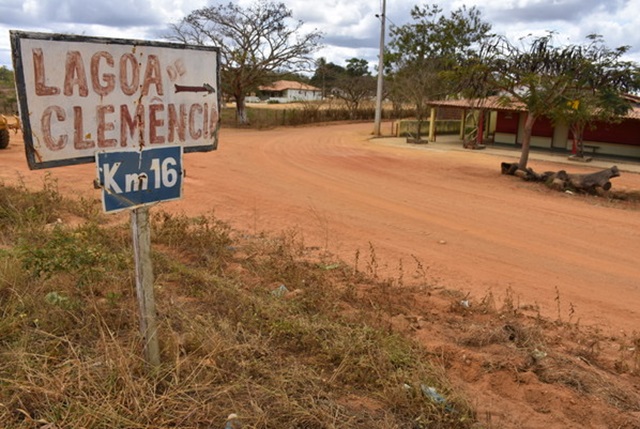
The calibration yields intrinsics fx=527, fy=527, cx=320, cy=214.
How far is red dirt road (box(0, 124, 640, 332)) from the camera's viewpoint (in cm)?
665

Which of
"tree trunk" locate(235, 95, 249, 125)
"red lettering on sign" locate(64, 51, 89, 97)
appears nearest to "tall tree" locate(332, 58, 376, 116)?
"tree trunk" locate(235, 95, 249, 125)

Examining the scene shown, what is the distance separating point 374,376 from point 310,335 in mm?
652

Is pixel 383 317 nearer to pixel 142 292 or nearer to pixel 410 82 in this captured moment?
pixel 142 292

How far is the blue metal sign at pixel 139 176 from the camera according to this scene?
2.69 metres

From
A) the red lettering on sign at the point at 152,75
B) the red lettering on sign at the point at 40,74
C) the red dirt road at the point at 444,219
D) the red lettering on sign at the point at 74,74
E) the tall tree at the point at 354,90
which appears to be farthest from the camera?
the tall tree at the point at 354,90

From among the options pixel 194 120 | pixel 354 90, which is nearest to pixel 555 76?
pixel 194 120

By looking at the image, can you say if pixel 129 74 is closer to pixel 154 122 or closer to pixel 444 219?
pixel 154 122

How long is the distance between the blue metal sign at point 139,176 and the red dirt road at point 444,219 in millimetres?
4262

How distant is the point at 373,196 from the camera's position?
12016 millimetres

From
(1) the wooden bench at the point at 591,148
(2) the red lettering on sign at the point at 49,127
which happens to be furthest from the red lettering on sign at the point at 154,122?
(1) the wooden bench at the point at 591,148

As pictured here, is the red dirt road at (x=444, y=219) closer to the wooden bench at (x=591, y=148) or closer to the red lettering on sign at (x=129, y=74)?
the red lettering on sign at (x=129, y=74)

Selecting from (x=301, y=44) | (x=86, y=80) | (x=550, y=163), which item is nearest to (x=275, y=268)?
(x=86, y=80)

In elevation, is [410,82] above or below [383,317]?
above

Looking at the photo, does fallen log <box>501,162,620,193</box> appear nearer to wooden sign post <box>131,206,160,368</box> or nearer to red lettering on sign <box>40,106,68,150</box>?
wooden sign post <box>131,206,160,368</box>
